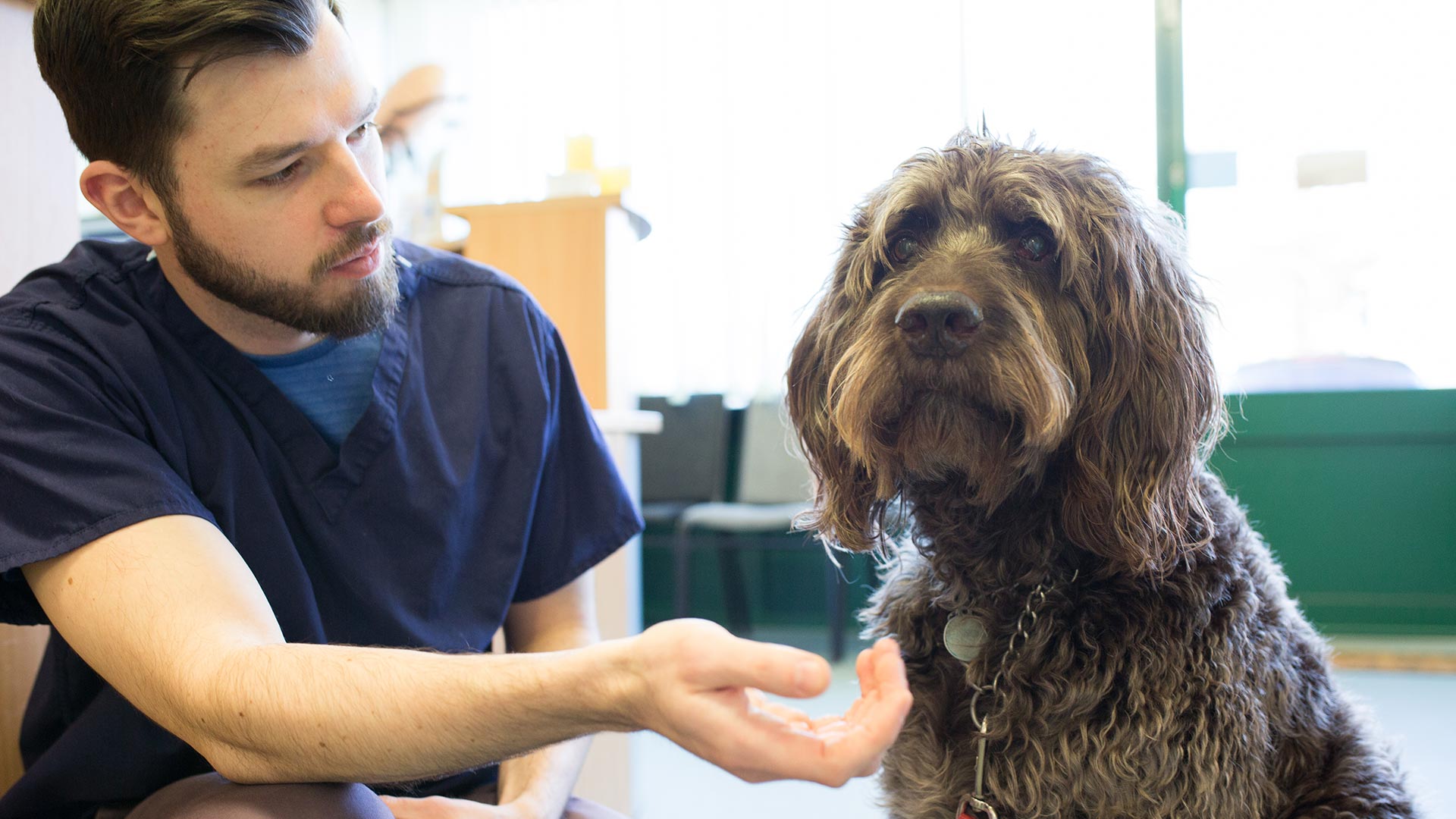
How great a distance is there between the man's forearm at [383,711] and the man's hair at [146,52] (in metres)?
0.63

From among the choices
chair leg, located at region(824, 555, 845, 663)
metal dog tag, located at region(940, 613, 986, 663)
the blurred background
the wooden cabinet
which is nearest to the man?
metal dog tag, located at region(940, 613, 986, 663)

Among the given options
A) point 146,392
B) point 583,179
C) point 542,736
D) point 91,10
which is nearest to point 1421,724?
point 583,179

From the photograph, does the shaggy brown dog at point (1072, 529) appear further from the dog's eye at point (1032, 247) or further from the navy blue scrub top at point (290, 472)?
the navy blue scrub top at point (290, 472)

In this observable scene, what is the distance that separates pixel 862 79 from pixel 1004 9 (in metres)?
0.75

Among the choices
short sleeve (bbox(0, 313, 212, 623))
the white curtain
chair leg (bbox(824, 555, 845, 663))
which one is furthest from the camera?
the white curtain

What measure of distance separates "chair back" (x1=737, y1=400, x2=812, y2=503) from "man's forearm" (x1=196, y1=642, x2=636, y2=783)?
3.70 metres

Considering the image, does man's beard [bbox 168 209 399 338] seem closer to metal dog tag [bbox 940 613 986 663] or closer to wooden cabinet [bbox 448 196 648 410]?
metal dog tag [bbox 940 613 986 663]

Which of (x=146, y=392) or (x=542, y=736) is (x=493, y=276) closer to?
(x=146, y=392)

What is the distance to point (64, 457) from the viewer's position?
3.28 feet

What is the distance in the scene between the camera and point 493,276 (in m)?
1.45

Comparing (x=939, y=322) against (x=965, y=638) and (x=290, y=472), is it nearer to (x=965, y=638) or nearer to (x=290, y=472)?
(x=965, y=638)

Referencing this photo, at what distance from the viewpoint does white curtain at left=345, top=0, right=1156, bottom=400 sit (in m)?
4.75

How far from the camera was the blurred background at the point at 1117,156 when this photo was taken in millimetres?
4219

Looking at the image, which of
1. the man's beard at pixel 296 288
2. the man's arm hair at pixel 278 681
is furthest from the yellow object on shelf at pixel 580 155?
the man's arm hair at pixel 278 681
